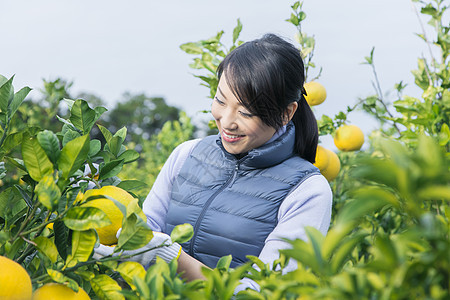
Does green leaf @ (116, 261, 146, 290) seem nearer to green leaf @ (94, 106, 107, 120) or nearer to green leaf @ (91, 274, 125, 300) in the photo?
green leaf @ (91, 274, 125, 300)

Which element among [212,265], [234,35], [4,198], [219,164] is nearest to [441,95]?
[234,35]

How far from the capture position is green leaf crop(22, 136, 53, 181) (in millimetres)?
729

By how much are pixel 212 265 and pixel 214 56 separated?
1046 mm

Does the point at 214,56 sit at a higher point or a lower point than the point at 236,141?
higher

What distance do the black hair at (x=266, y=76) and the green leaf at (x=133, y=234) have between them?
2.22ft

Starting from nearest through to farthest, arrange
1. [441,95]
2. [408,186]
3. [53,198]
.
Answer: [408,186], [53,198], [441,95]

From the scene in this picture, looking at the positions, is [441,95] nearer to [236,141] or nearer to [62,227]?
[236,141]

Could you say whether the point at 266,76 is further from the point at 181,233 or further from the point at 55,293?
the point at 55,293

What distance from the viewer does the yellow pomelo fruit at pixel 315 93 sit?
7.21ft

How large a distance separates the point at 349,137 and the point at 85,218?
1.95 meters

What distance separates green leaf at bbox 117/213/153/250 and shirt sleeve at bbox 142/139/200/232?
0.79 meters

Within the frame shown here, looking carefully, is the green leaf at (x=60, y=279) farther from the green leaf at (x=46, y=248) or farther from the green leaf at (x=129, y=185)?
the green leaf at (x=129, y=185)

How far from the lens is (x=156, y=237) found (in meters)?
0.96

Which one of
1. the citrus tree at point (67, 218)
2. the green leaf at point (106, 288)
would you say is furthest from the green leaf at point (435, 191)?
the green leaf at point (106, 288)
